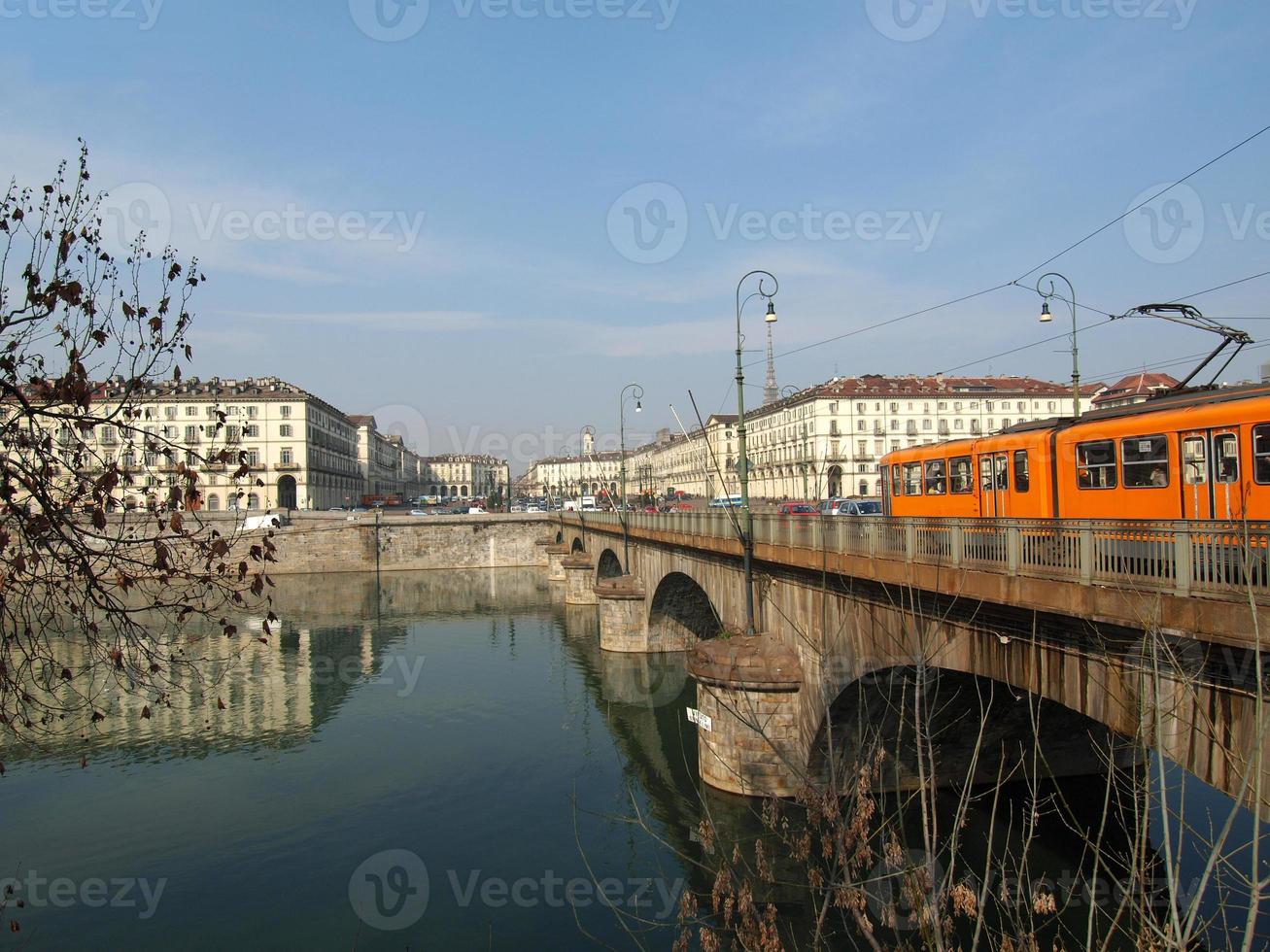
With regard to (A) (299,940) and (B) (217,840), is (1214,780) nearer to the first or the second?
(A) (299,940)

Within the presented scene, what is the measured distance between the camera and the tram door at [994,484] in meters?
19.0

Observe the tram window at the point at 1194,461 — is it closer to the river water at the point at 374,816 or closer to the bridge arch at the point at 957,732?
the bridge arch at the point at 957,732

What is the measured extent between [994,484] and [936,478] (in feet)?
10.2

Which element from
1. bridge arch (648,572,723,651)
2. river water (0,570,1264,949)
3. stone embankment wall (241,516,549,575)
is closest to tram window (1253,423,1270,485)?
river water (0,570,1264,949)

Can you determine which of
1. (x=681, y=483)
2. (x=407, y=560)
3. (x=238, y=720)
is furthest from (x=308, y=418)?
(x=238, y=720)

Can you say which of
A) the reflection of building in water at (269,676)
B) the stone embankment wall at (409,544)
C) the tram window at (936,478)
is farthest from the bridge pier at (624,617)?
the stone embankment wall at (409,544)

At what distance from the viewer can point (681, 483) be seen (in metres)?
130

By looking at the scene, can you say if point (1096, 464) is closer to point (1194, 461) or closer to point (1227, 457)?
point (1194, 461)

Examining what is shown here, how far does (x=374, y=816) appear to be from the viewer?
22.5m

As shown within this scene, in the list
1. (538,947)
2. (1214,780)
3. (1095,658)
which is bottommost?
(538,947)

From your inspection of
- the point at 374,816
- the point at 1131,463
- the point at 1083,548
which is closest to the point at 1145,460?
the point at 1131,463

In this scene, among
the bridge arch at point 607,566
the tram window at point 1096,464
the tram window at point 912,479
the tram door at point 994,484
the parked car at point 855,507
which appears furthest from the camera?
the bridge arch at point 607,566

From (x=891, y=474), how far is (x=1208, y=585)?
17547 millimetres

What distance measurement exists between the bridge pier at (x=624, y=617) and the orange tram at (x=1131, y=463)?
22803 mm
